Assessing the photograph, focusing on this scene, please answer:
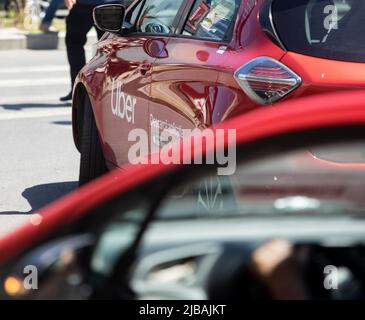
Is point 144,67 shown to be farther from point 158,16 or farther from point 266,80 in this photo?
point 266,80

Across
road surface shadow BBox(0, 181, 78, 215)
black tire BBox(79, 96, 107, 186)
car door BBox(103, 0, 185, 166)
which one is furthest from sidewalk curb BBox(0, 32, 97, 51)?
car door BBox(103, 0, 185, 166)

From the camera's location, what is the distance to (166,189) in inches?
98.3

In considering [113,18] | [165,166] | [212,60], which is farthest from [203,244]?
[113,18]

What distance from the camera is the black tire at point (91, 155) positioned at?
21.7 feet

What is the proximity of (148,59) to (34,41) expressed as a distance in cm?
1242

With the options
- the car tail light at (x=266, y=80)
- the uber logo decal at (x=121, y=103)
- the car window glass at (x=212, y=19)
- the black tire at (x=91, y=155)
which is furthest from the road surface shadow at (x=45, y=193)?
the car tail light at (x=266, y=80)

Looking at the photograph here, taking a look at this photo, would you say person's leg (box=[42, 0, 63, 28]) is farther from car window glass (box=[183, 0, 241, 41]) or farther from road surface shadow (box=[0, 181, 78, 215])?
car window glass (box=[183, 0, 241, 41])

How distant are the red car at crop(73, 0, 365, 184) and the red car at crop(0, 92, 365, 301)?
202 centimetres

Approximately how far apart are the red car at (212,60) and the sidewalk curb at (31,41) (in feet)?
36.8

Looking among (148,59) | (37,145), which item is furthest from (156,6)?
(37,145)

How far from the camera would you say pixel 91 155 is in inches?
261

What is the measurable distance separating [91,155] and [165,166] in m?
4.13

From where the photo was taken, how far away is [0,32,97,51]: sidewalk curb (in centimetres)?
1745
